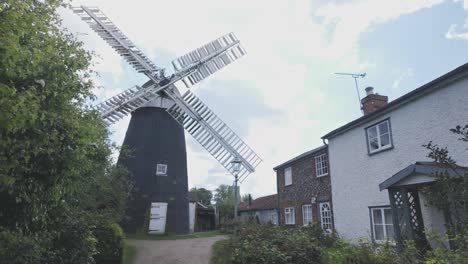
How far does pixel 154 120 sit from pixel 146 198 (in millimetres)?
5101

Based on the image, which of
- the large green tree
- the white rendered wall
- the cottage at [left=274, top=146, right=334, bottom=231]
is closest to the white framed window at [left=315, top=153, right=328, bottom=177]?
the cottage at [left=274, top=146, right=334, bottom=231]

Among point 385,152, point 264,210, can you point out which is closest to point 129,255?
point 385,152

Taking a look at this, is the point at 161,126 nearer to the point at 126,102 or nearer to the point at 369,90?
the point at 126,102

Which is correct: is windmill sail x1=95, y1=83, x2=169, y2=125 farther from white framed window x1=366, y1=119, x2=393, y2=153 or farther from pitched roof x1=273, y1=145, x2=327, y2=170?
white framed window x1=366, y1=119, x2=393, y2=153

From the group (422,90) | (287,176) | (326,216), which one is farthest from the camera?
(287,176)

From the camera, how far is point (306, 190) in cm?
1730

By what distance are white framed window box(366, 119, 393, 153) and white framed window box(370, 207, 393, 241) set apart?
2.35 metres

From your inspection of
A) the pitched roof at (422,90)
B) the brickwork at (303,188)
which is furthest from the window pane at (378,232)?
the pitched roof at (422,90)

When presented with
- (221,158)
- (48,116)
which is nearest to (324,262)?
(48,116)

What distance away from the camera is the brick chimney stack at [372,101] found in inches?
552

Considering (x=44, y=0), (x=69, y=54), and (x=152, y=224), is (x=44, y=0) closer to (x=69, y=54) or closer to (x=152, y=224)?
(x=69, y=54)

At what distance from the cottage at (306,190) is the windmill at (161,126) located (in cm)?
265

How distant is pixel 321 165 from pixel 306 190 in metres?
2.02

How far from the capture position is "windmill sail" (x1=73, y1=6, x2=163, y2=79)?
1883 cm
